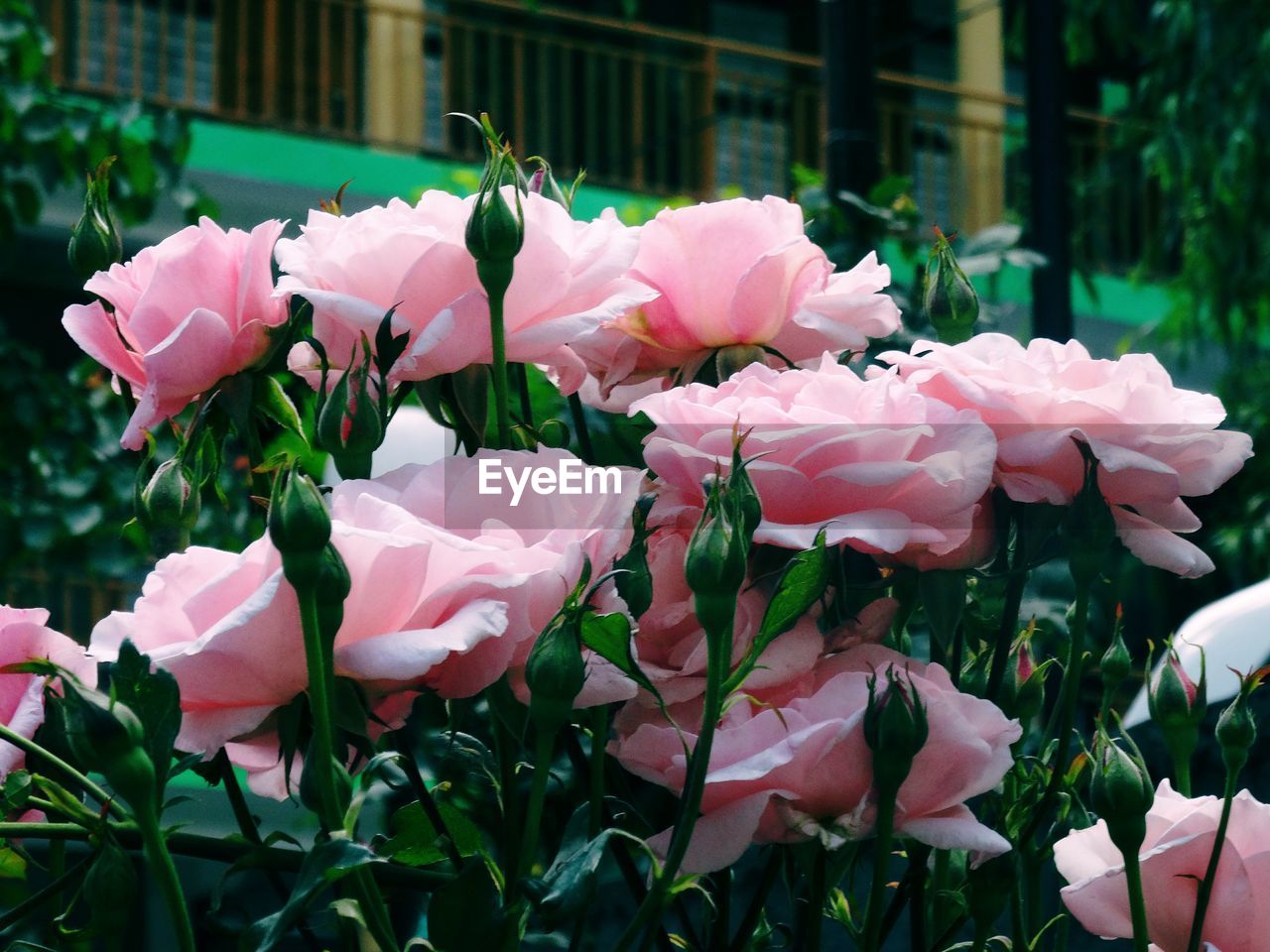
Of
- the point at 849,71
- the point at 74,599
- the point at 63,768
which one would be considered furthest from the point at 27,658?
the point at 74,599

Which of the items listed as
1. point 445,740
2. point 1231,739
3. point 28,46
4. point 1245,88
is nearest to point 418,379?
point 445,740

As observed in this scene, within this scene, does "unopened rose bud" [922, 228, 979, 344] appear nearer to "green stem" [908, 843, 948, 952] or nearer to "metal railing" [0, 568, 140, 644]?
"green stem" [908, 843, 948, 952]

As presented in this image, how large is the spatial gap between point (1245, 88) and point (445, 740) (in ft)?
11.7

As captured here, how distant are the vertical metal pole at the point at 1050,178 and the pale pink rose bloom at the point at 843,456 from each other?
46.9 inches

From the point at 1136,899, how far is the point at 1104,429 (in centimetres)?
9

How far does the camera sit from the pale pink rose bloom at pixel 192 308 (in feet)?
1.12

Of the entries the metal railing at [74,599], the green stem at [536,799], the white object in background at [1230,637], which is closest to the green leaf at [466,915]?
the green stem at [536,799]

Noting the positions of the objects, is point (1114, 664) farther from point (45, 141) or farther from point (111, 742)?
point (45, 141)

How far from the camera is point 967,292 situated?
0.40m

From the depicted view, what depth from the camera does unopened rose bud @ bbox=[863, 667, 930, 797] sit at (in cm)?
29

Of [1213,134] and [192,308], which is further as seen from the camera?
[1213,134]

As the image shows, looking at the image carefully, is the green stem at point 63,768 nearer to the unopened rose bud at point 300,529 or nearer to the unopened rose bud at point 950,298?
the unopened rose bud at point 300,529

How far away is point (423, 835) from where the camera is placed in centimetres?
34

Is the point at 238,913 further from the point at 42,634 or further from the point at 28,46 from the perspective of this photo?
the point at 28,46
